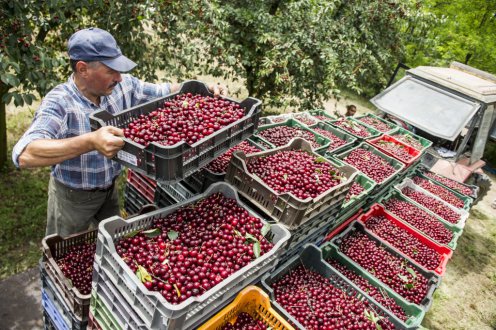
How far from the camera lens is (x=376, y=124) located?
739cm

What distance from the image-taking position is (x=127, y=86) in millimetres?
3670

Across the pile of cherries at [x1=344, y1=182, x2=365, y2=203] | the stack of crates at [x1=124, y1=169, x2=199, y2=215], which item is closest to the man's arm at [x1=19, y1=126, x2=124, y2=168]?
the stack of crates at [x1=124, y1=169, x2=199, y2=215]

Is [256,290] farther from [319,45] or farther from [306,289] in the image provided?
[319,45]

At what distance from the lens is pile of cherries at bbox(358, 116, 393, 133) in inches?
285

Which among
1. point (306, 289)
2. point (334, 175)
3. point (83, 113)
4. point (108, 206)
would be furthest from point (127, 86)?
point (306, 289)

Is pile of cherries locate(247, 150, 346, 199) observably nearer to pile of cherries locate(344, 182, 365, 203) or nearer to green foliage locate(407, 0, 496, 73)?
pile of cherries locate(344, 182, 365, 203)

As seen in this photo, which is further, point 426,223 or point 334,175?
point 426,223

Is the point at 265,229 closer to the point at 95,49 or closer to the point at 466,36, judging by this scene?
the point at 95,49

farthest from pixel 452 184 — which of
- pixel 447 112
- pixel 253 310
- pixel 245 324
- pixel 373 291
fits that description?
pixel 245 324

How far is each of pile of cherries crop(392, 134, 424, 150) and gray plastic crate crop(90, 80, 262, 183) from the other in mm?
4615

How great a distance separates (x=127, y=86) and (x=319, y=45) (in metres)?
5.71

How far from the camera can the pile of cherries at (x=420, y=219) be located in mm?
5106

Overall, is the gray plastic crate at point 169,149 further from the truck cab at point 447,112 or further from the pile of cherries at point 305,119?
the truck cab at point 447,112

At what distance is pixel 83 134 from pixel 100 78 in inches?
23.9
